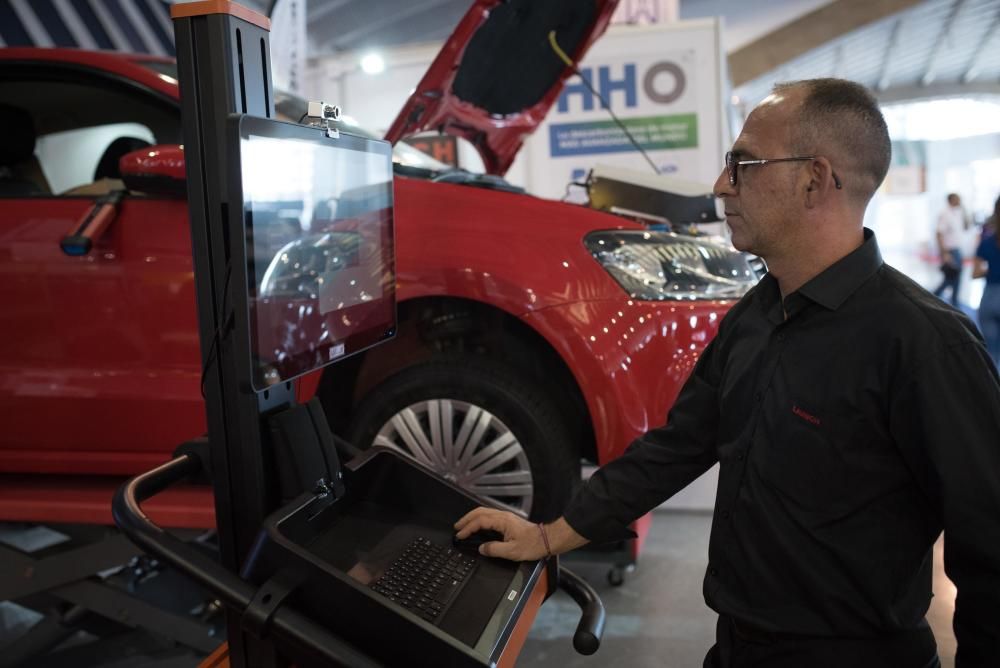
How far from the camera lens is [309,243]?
1269 millimetres

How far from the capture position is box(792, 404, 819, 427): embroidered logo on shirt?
3.49 ft

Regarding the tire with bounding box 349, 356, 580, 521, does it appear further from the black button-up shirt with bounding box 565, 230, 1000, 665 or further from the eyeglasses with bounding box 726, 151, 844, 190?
the eyeglasses with bounding box 726, 151, 844, 190

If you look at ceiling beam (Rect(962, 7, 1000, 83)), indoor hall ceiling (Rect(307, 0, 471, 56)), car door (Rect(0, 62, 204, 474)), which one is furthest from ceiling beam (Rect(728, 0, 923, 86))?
car door (Rect(0, 62, 204, 474))

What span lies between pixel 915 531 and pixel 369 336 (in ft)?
3.11

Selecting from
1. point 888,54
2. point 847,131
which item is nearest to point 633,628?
point 847,131

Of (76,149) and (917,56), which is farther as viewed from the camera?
(917,56)

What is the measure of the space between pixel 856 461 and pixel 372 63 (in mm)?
5251

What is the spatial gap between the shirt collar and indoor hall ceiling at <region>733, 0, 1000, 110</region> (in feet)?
34.0

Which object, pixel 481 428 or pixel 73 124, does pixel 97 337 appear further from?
pixel 73 124

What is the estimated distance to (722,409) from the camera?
1236 mm

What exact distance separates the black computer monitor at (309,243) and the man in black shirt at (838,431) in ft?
2.11

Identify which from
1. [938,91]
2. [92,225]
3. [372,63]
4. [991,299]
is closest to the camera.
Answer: [92,225]

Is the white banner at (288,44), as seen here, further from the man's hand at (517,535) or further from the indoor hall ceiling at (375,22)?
the indoor hall ceiling at (375,22)

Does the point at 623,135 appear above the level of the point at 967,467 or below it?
above
